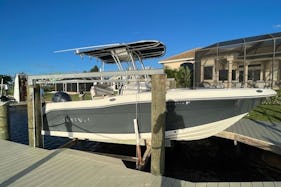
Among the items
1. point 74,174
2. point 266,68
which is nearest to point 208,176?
point 74,174

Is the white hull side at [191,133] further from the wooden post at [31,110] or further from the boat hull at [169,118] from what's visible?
the wooden post at [31,110]

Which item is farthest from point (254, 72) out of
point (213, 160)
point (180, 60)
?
point (213, 160)

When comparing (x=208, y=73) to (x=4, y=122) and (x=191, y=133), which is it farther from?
(x=4, y=122)

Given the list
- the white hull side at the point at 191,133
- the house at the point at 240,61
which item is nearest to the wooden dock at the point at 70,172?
the white hull side at the point at 191,133

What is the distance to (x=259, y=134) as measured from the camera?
5492 mm

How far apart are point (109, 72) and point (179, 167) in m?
3.40

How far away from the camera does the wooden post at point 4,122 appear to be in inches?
230

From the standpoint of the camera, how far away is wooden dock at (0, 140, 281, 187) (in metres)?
3.21

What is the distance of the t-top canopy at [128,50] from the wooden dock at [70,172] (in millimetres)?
2968

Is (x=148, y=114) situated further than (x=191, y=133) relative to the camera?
No

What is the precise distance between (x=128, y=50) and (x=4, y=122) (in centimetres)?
407

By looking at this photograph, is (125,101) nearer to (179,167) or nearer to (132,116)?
(132,116)

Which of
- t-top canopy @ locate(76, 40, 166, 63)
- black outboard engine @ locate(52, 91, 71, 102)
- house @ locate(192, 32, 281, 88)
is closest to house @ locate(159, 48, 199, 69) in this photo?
house @ locate(192, 32, 281, 88)

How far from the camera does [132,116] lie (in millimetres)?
4680
